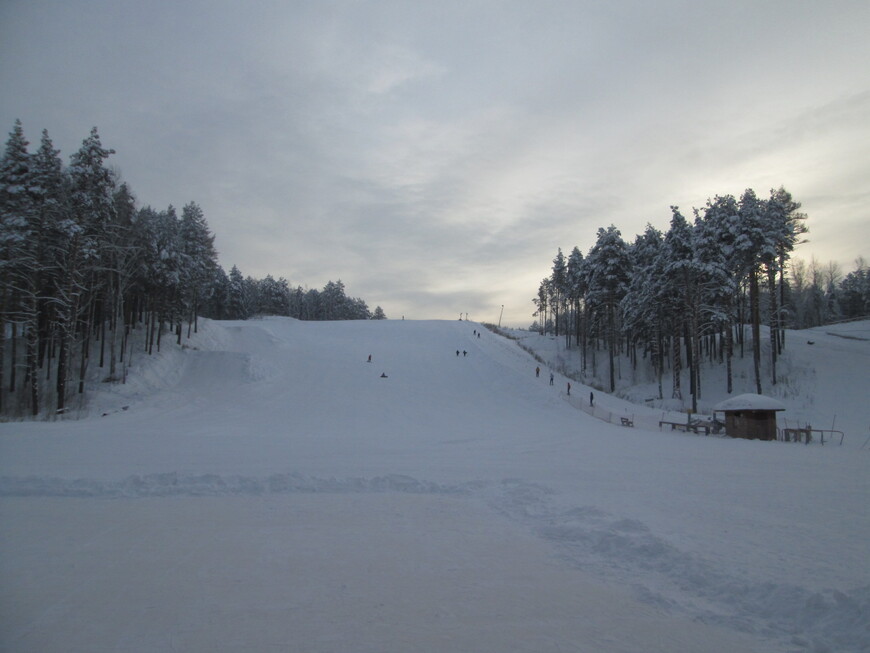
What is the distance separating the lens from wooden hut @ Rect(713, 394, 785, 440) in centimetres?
2233

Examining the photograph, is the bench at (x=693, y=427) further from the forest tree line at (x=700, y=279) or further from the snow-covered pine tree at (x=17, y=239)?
the snow-covered pine tree at (x=17, y=239)

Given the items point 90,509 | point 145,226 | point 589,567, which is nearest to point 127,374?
point 145,226

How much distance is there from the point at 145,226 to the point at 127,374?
40.6 ft

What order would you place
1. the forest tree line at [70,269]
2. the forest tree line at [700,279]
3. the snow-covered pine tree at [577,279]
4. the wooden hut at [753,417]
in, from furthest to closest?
the snow-covered pine tree at [577,279] < the forest tree line at [700,279] < the forest tree line at [70,269] < the wooden hut at [753,417]

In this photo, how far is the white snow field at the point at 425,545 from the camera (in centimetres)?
473

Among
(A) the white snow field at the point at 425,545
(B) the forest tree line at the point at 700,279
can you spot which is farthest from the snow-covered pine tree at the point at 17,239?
(B) the forest tree line at the point at 700,279

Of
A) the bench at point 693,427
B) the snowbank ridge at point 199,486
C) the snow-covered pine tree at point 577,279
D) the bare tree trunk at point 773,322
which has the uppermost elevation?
the snow-covered pine tree at point 577,279

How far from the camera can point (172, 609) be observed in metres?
5.13

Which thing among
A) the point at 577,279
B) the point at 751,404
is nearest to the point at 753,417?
the point at 751,404

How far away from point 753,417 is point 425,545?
2222cm

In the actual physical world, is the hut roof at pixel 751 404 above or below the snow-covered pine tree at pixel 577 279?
below

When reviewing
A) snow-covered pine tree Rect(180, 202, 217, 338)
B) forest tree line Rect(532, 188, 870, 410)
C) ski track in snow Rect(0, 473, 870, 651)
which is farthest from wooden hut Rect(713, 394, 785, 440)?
snow-covered pine tree Rect(180, 202, 217, 338)

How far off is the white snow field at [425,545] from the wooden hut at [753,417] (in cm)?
321

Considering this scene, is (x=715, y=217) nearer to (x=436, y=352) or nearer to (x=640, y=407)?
(x=640, y=407)
